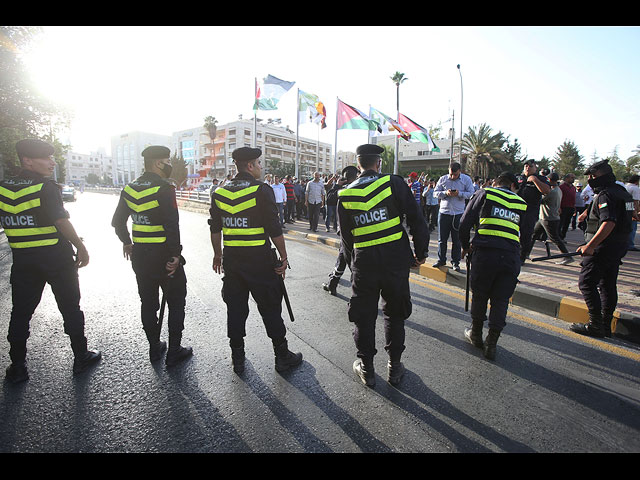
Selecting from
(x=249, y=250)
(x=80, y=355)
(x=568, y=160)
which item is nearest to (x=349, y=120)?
(x=249, y=250)

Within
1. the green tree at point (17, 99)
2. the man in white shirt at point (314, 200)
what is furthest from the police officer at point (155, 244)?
the green tree at point (17, 99)

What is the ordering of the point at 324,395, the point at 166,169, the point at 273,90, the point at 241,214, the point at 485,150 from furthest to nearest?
the point at 485,150 → the point at 273,90 → the point at 166,169 → the point at 241,214 → the point at 324,395

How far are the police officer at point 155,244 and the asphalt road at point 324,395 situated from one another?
0.33 meters

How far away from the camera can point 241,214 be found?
276 centimetres

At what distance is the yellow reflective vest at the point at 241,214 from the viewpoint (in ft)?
8.97

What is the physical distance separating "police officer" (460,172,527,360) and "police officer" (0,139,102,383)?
3.62 meters

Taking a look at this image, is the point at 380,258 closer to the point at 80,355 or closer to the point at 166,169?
A: the point at 166,169

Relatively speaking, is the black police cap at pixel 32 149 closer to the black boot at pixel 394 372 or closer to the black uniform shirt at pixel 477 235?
the black boot at pixel 394 372

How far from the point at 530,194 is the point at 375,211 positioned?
5.11m

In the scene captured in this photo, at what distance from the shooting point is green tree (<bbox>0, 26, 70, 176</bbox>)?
50.2ft

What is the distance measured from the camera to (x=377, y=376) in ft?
9.25
